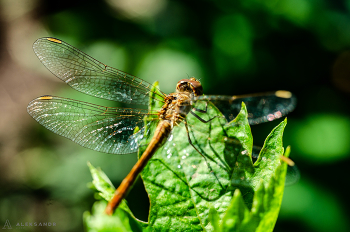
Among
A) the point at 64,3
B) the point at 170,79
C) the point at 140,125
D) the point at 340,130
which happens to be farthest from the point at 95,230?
the point at 64,3

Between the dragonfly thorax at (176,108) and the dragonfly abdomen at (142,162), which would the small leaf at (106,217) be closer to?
the dragonfly abdomen at (142,162)

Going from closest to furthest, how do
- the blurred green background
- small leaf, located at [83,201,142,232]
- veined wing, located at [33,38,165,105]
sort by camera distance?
small leaf, located at [83,201,142,232], veined wing, located at [33,38,165,105], the blurred green background

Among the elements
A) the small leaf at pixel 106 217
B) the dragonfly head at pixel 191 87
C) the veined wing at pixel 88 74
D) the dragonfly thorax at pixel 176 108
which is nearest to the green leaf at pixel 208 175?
the small leaf at pixel 106 217

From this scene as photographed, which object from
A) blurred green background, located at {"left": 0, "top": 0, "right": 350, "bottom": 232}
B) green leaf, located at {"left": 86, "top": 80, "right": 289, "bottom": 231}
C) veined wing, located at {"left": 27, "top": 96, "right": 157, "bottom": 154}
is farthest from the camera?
blurred green background, located at {"left": 0, "top": 0, "right": 350, "bottom": 232}

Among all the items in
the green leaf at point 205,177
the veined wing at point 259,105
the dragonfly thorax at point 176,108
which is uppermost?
the veined wing at point 259,105

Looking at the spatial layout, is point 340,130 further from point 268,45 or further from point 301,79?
point 268,45

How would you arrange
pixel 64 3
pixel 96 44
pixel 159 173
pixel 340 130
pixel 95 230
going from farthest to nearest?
pixel 64 3, pixel 96 44, pixel 340 130, pixel 159 173, pixel 95 230

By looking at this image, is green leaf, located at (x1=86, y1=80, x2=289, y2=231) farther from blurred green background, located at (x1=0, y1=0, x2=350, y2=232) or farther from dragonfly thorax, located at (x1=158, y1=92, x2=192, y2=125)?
blurred green background, located at (x1=0, y1=0, x2=350, y2=232)

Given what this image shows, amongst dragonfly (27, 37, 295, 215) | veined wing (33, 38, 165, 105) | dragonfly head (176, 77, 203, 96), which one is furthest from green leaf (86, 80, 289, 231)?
veined wing (33, 38, 165, 105)
